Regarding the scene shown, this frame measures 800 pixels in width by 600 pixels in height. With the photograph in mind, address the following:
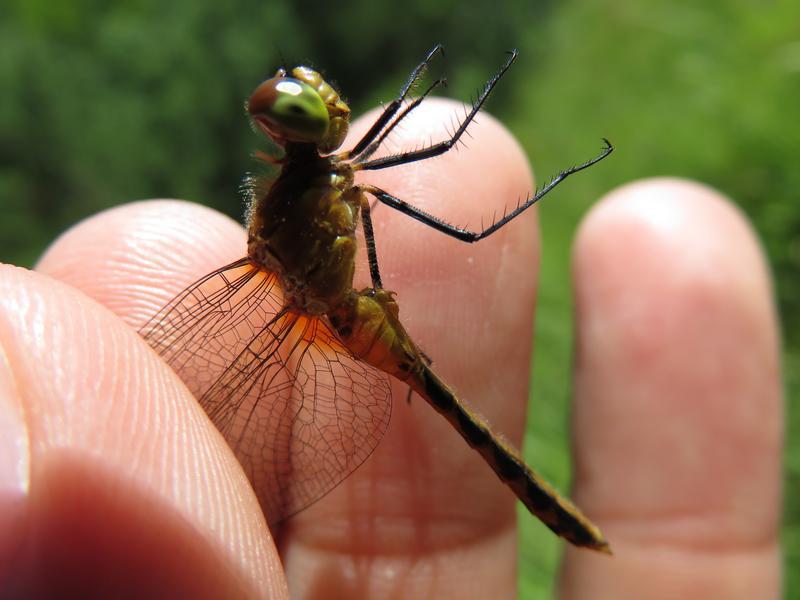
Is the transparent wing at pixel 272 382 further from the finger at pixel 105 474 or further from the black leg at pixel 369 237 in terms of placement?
the finger at pixel 105 474

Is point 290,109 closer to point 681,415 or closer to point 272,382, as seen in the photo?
point 272,382

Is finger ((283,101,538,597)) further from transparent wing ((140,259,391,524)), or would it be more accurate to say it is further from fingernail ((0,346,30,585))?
fingernail ((0,346,30,585))

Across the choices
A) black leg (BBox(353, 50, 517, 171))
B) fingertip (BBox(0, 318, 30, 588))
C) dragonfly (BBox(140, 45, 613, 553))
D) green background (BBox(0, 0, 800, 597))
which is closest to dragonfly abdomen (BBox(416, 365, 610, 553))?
dragonfly (BBox(140, 45, 613, 553))

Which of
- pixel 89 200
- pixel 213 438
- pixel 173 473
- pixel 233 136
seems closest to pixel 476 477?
pixel 213 438

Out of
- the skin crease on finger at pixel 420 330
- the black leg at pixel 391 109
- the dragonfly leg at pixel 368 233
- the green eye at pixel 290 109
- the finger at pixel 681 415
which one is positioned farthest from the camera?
the finger at pixel 681 415

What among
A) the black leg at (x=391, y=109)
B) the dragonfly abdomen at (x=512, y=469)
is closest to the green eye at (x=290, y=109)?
the black leg at (x=391, y=109)

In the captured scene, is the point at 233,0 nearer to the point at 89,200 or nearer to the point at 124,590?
the point at 89,200

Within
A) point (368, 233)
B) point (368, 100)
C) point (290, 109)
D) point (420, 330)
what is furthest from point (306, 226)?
point (368, 100)
